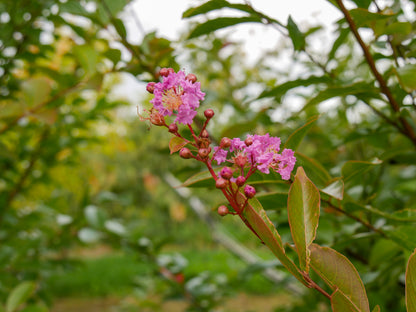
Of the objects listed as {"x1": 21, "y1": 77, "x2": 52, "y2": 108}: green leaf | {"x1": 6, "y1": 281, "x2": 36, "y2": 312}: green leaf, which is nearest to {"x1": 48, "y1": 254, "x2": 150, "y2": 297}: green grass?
{"x1": 6, "y1": 281, "x2": 36, "y2": 312}: green leaf

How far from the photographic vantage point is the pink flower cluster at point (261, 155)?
0.36 meters

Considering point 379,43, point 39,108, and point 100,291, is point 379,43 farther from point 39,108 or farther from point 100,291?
point 100,291

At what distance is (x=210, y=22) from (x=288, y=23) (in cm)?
12

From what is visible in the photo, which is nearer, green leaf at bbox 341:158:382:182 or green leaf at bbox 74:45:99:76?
green leaf at bbox 341:158:382:182

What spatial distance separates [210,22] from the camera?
0.59 m

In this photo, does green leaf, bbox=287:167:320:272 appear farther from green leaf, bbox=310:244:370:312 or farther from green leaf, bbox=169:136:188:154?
green leaf, bbox=169:136:188:154

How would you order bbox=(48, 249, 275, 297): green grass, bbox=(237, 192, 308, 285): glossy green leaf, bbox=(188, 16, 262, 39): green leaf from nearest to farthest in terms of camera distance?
bbox=(237, 192, 308, 285): glossy green leaf, bbox=(188, 16, 262, 39): green leaf, bbox=(48, 249, 275, 297): green grass

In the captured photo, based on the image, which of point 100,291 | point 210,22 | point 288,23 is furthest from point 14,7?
point 100,291

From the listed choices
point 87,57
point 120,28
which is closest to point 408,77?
point 120,28

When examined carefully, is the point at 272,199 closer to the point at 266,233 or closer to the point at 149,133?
the point at 266,233

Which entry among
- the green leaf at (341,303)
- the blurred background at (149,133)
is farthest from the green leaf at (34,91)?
the green leaf at (341,303)

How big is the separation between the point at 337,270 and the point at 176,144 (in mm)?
200

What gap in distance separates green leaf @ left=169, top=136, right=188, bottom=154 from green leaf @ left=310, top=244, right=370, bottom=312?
165 millimetres

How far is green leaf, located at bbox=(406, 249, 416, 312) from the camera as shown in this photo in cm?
33
